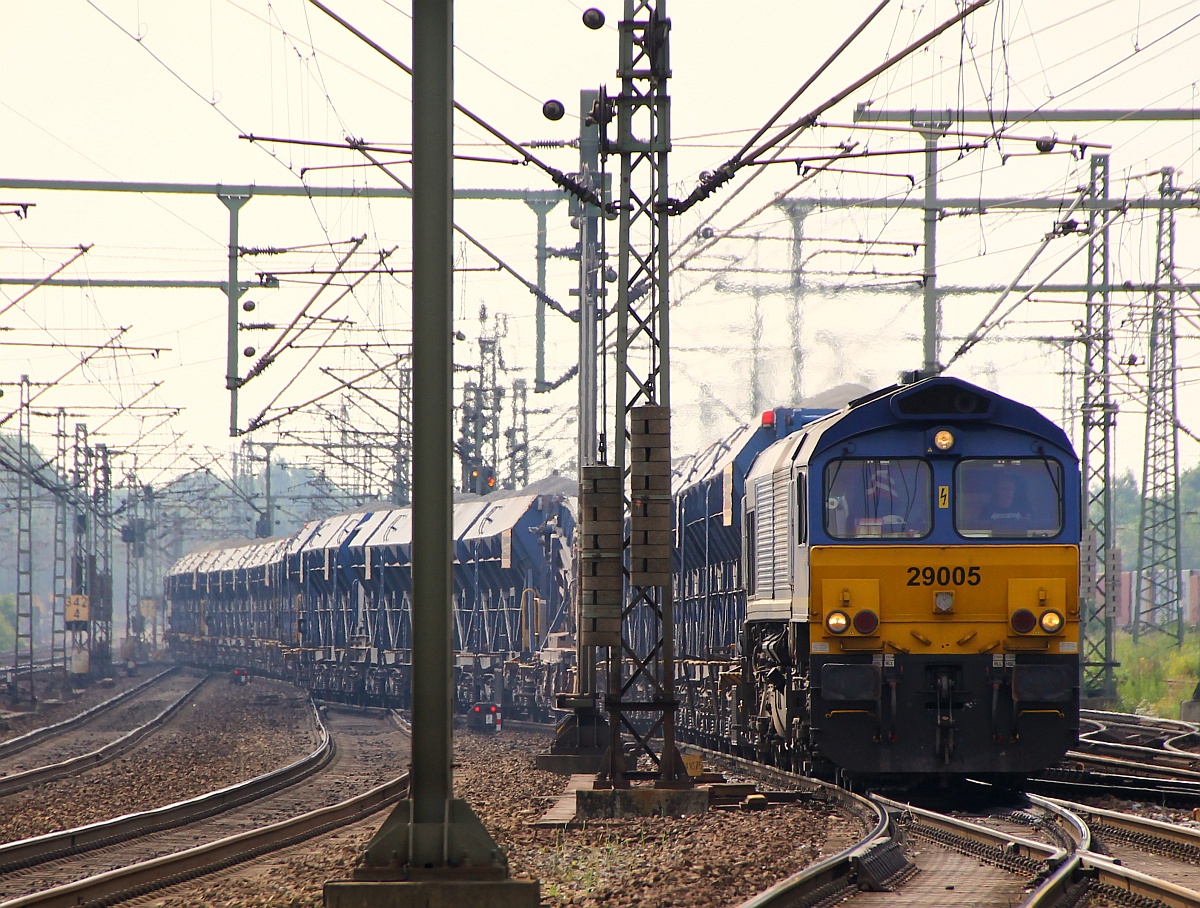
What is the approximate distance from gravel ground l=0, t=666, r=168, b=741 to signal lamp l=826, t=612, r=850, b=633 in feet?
64.9

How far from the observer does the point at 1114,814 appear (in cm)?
1148

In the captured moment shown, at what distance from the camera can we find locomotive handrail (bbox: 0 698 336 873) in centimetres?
1152

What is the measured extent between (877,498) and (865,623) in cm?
112

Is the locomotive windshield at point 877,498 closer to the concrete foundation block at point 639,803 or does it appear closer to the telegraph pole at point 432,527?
the concrete foundation block at point 639,803

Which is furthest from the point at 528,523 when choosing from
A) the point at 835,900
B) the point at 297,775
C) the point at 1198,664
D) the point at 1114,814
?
the point at 835,900

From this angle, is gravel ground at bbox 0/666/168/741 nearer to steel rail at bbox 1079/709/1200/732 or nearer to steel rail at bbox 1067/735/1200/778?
steel rail at bbox 1067/735/1200/778

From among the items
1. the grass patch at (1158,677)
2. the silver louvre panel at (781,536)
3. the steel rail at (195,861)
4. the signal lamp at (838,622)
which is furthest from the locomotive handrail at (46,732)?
the grass patch at (1158,677)

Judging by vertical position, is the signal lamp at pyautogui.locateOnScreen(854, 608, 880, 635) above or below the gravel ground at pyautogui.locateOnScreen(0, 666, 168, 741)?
above

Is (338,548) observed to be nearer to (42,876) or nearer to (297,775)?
(297,775)

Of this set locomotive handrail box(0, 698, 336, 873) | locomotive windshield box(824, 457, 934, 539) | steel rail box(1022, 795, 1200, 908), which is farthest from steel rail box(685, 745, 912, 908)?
locomotive handrail box(0, 698, 336, 873)

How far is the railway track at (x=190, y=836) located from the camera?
10.1 meters

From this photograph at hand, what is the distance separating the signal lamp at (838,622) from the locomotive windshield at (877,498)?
26.5 inches

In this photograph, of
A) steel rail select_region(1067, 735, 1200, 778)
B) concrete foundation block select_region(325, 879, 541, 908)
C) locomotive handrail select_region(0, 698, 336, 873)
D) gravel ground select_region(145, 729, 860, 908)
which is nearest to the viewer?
concrete foundation block select_region(325, 879, 541, 908)

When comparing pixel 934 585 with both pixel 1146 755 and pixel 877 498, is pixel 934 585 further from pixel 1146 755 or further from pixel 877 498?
pixel 1146 755
